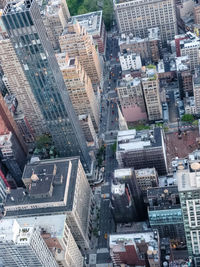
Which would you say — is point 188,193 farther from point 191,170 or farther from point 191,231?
point 191,231

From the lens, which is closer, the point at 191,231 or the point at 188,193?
the point at 188,193

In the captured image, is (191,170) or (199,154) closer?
(191,170)

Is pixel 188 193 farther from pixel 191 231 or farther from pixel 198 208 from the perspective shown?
pixel 191 231

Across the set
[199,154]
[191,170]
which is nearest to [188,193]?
[191,170]

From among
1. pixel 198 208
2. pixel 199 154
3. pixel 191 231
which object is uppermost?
pixel 199 154

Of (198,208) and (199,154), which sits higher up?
(199,154)

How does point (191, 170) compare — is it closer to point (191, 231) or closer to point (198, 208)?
point (198, 208)

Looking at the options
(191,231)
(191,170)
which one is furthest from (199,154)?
(191,231)
